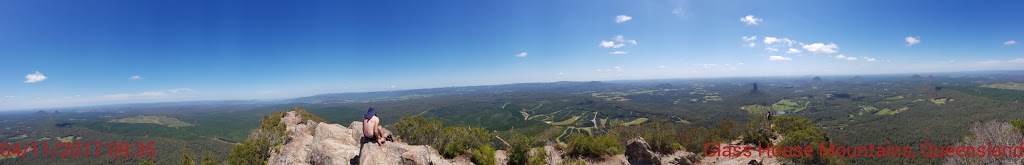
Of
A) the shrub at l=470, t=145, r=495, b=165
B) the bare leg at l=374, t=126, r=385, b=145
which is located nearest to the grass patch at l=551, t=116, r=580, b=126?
the shrub at l=470, t=145, r=495, b=165

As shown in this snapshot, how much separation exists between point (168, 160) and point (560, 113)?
155894 millimetres

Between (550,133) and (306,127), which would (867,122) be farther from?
(306,127)

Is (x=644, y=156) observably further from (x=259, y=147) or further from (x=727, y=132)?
(x=259, y=147)

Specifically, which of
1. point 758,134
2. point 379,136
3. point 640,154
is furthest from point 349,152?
point 758,134

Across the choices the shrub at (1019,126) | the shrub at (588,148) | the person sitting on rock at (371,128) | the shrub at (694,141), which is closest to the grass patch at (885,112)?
the shrub at (694,141)

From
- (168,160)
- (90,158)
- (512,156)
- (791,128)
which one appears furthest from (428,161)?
(90,158)

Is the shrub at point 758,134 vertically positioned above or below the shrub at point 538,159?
below

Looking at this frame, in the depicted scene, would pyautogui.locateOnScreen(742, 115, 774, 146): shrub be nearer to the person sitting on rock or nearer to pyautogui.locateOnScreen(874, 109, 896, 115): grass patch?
the person sitting on rock

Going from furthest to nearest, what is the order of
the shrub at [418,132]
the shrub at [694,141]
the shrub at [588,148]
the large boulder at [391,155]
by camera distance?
the shrub at [694,141], the shrub at [418,132], the shrub at [588,148], the large boulder at [391,155]

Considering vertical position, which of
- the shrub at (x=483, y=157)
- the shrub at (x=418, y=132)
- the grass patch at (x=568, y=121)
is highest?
the shrub at (x=418, y=132)

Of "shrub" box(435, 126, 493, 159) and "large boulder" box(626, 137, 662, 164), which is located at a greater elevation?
"shrub" box(435, 126, 493, 159)

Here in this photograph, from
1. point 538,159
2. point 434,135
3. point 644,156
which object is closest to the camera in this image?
point 538,159

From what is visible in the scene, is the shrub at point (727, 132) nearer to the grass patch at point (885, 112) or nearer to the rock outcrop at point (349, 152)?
the rock outcrop at point (349, 152)

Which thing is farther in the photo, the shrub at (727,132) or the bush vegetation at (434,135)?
the shrub at (727,132)
